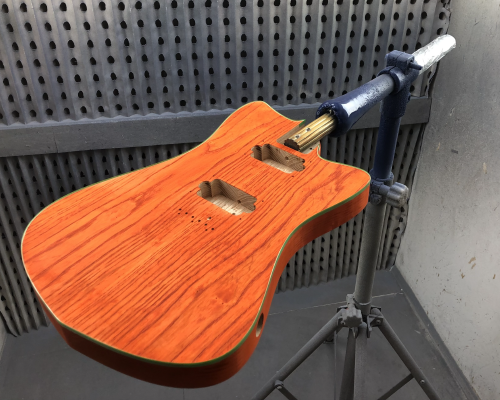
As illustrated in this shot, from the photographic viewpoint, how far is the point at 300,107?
174 centimetres

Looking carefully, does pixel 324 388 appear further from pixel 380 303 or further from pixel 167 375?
pixel 167 375

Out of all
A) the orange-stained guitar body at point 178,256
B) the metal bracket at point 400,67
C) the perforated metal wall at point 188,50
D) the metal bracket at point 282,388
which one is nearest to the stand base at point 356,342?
the metal bracket at point 282,388

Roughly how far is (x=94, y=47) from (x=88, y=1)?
154 mm

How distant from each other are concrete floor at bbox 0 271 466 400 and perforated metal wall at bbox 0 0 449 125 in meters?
1.16

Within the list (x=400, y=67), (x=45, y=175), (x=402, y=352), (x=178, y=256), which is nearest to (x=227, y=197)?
(x=178, y=256)

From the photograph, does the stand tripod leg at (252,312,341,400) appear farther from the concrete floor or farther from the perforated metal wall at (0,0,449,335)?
the perforated metal wall at (0,0,449,335)

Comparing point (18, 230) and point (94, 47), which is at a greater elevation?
point (94, 47)

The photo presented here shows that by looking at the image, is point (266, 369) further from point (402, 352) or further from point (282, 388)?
point (402, 352)

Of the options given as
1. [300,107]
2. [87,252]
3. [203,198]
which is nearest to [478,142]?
[300,107]

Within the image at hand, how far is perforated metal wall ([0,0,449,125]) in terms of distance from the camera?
147cm

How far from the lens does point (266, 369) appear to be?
77.1 inches

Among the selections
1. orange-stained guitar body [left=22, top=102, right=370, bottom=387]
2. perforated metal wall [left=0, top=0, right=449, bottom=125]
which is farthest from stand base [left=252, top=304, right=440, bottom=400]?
perforated metal wall [left=0, top=0, right=449, bottom=125]

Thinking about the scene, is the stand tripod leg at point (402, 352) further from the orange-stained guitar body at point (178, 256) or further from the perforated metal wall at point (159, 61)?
the perforated metal wall at point (159, 61)

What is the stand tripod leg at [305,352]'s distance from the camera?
145cm
